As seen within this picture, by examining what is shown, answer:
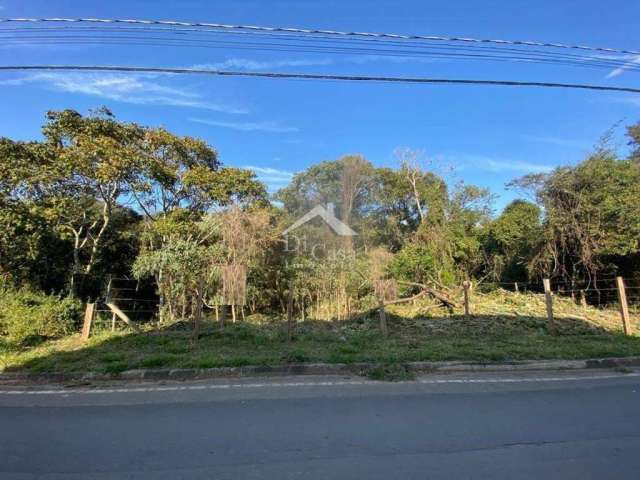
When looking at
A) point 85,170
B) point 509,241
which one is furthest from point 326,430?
point 509,241

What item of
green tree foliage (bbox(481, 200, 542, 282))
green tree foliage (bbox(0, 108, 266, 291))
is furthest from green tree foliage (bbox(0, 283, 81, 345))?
Answer: green tree foliage (bbox(481, 200, 542, 282))

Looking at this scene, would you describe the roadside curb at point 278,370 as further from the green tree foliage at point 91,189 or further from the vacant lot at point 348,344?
the green tree foliage at point 91,189

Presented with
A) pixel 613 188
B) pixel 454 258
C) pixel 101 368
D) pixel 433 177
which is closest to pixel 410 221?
pixel 433 177

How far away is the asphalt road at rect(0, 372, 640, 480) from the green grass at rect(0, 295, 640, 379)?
3.15ft

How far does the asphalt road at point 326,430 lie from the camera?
10.5 ft

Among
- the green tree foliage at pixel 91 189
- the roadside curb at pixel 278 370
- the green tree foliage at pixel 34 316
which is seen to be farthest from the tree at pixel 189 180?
the roadside curb at pixel 278 370

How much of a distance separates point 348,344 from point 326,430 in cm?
429

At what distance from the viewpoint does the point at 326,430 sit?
13.2ft

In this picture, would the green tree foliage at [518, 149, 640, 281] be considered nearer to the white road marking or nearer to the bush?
the white road marking

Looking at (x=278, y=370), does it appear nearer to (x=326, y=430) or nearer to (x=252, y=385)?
(x=252, y=385)

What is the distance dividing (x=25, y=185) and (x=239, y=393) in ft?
38.0

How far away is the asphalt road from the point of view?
3.20m

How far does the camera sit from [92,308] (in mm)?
9273

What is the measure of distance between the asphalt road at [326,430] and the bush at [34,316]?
3873mm
